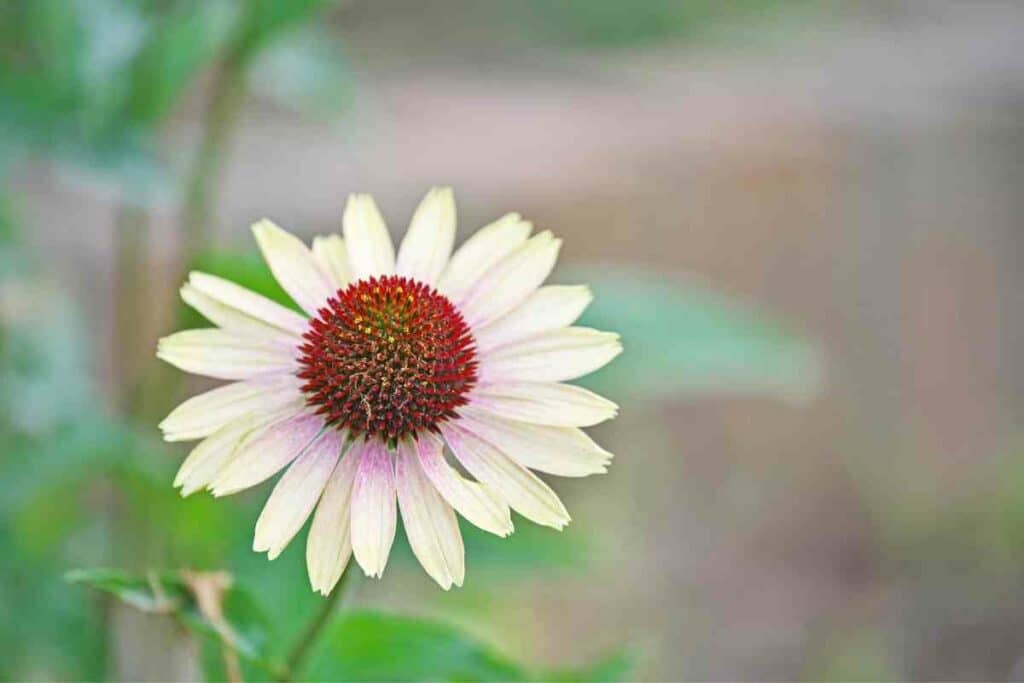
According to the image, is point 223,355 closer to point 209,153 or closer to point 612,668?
point 612,668

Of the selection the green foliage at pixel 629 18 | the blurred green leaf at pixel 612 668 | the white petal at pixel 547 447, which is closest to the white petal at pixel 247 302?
the white petal at pixel 547 447

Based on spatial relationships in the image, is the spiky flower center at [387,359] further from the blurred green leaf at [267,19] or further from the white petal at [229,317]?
the blurred green leaf at [267,19]

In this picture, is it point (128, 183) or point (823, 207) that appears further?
point (823, 207)

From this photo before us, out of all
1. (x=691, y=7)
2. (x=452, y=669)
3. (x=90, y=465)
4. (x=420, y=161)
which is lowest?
(x=452, y=669)

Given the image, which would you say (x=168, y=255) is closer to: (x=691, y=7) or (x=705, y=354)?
(x=705, y=354)

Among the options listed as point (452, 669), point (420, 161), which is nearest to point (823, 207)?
point (420, 161)

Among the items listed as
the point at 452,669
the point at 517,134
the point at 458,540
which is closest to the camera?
the point at 458,540

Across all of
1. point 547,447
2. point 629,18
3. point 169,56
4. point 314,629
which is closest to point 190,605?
point 314,629

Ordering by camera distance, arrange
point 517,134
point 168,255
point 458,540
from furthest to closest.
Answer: point 517,134 < point 168,255 < point 458,540
